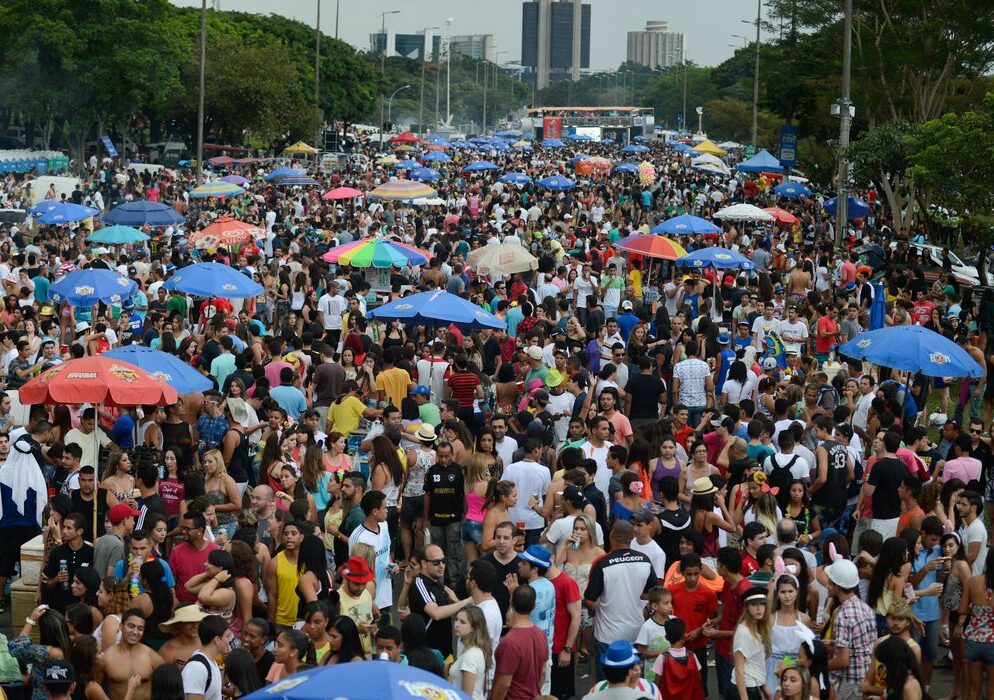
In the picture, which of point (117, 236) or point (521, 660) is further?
point (117, 236)

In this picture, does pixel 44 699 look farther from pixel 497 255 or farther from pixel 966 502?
pixel 497 255

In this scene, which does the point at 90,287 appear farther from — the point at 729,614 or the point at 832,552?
the point at 832,552

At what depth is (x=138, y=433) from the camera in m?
12.5

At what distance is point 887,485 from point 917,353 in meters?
2.52

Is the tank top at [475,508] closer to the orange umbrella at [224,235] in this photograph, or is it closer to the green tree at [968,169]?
the orange umbrella at [224,235]

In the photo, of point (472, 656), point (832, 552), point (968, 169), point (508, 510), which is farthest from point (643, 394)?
point (968, 169)

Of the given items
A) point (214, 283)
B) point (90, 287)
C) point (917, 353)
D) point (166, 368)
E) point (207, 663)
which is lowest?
point (207, 663)

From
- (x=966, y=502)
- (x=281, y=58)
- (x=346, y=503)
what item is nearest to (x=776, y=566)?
(x=966, y=502)

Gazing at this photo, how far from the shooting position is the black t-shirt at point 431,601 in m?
8.39

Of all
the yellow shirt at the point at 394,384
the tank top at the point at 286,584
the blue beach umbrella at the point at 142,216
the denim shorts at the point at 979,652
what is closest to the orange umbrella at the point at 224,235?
the blue beach umbrella at the point at 142,216

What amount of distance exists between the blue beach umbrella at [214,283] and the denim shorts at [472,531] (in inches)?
245

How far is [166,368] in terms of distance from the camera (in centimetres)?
1163

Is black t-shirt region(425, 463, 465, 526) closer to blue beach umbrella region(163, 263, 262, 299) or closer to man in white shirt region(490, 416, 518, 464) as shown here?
man in white shirt region(490, 416, 518, 464)

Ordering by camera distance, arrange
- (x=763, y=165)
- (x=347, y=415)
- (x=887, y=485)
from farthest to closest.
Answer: (x=763, y=165) < (x=347, y=415) < (x=887, y=485)
